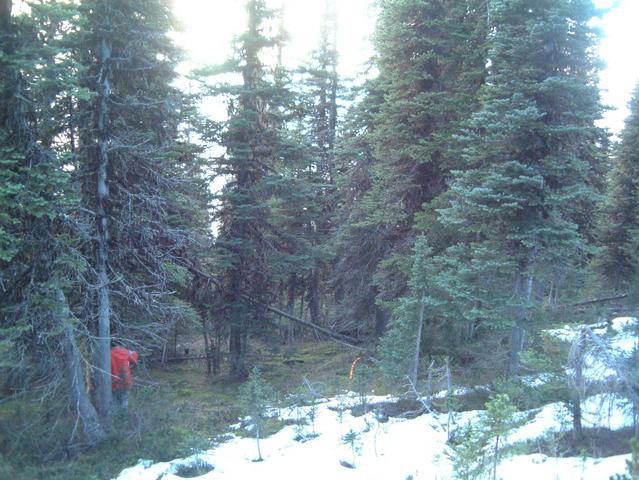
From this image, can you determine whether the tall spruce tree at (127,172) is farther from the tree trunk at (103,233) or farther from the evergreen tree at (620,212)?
the evergreen tree at (620,212)

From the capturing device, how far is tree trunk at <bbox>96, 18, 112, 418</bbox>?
412 inches

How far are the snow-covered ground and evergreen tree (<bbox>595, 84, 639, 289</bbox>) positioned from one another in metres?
12.1

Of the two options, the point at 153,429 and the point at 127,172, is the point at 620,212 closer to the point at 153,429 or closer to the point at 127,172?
the point at 127,172

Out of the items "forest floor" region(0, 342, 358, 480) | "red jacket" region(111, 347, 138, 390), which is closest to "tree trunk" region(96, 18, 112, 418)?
"red jacket" region(111, 347, 138, 390)

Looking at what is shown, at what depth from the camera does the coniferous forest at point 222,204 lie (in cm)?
912

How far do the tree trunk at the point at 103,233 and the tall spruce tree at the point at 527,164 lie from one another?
720 cm

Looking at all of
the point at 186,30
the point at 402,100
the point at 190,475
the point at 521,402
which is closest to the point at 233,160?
the point at 186,30

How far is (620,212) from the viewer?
65.8 ft

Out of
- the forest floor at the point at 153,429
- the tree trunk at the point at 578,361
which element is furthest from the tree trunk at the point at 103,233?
the tree trunk at the point at 578,361

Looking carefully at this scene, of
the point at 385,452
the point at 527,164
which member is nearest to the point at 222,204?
the point at 527,164

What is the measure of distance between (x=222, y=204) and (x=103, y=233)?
21.0 ft

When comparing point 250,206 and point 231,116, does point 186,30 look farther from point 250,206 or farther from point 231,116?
point 250,206

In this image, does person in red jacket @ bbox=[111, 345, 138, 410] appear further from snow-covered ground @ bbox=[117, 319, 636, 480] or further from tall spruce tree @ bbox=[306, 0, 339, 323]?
tall spruce tree @ bbox=[306, 0, 339, 323]

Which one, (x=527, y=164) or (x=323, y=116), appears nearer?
(x=527, y=164)
